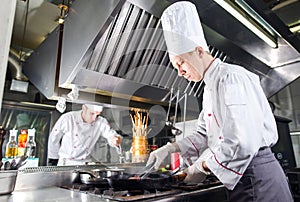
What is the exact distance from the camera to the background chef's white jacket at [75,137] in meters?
1.73

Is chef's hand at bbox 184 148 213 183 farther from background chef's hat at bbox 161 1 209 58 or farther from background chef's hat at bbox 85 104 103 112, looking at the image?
background chef's hat at bbox 85 104 103 112

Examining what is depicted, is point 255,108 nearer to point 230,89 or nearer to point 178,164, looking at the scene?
point 230,89

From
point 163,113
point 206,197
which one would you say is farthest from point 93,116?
point 206,197

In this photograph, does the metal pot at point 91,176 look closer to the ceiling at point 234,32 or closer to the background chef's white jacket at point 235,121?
the background chef's white jacket at point 235,121

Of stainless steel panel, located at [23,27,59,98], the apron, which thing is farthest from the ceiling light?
stainless steel panel, located at [23,27,59,98]

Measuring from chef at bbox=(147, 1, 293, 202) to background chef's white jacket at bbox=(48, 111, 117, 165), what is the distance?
3.75 ft

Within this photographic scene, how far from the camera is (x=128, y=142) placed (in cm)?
206

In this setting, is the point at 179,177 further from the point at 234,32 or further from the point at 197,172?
the point at 234,32

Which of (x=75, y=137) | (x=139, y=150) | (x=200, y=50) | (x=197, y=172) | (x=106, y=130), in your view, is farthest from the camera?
(x=106, y=130)

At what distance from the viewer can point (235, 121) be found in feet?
2.34

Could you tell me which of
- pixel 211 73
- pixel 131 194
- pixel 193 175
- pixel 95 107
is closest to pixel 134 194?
pixel 131 194

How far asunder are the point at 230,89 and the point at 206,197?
0.45 metres

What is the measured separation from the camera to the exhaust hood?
116cm

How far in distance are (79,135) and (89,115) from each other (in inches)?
7.8
